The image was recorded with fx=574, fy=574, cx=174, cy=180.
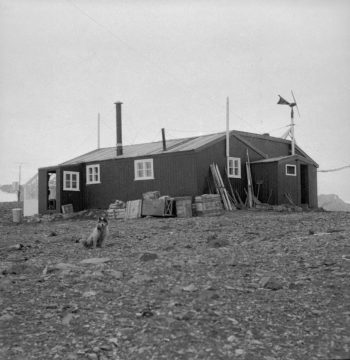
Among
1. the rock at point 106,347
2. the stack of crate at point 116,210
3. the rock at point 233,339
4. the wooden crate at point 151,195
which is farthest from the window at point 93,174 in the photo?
the rock at point 233,339

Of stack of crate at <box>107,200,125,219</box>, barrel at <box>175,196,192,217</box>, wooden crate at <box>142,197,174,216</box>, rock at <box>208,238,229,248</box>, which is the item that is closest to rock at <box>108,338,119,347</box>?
rock at <box>208,238,229,248</box>

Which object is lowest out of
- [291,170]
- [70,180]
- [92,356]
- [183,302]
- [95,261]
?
[92,356]

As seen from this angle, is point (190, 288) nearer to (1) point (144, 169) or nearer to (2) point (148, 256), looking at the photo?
(2) point (148, 256)

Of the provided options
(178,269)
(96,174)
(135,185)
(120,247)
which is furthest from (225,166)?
(178,269)

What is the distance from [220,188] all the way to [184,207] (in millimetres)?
2370

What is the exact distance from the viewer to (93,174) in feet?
114

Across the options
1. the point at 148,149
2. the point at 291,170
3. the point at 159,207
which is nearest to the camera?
the point at 159,207

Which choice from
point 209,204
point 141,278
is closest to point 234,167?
point 209,204

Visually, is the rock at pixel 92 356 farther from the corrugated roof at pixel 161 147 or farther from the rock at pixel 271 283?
the corrugated roof at pixel 161 147

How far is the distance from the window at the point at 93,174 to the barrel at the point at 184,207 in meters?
7.16

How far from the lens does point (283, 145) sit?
118ft

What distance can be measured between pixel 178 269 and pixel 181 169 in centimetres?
1845

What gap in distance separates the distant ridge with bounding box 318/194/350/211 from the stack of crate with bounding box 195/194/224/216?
1481 inches

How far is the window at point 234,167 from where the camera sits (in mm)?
31375
